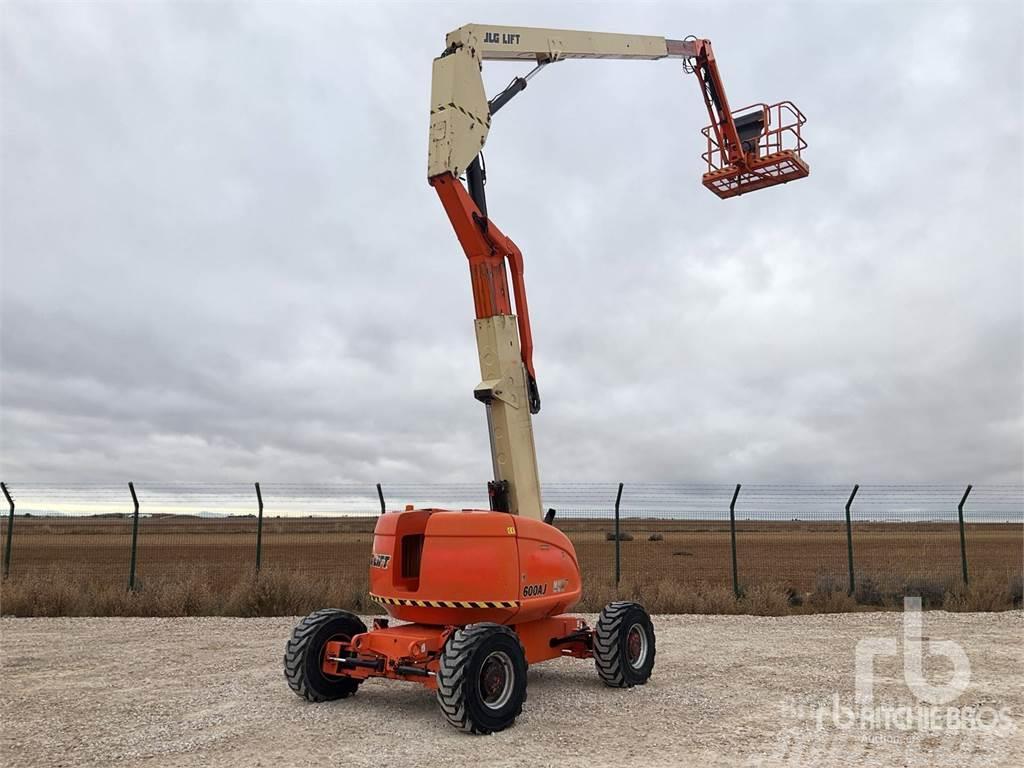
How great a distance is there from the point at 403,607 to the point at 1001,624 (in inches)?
441

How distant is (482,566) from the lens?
7.72 m

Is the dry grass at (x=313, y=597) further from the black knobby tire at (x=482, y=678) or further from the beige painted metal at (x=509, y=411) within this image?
the black knobby tire at (x=482, y=678)

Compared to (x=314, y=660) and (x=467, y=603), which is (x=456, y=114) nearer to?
(x=467, y=603)

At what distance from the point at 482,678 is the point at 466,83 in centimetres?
626

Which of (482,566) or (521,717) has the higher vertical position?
(482,566)

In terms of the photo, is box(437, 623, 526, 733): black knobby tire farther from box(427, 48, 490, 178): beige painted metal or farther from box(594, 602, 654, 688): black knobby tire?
box(427, 48, 490, 178): beige painted metal

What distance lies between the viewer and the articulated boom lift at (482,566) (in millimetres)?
7324

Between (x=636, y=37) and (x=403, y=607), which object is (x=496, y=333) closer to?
(x=403, y=607)

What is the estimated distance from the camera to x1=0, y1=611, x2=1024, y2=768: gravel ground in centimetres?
645

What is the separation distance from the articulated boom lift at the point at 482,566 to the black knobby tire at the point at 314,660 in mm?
12

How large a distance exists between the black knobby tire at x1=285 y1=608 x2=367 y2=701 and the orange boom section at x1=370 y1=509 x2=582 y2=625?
1.81ft

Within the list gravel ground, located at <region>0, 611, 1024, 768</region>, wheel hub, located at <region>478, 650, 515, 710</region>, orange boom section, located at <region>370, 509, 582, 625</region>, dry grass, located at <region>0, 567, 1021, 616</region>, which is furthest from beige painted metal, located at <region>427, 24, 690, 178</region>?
dry grass, located at <region>0, 567, 1021, 616</region>

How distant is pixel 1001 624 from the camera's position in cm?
1398

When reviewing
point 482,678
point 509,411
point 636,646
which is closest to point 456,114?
point 509,411
